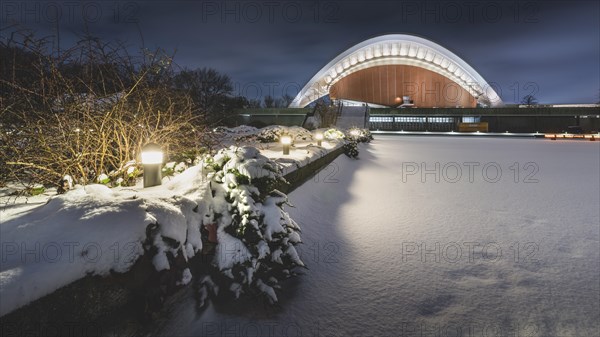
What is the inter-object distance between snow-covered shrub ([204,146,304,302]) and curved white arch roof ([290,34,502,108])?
153 ft

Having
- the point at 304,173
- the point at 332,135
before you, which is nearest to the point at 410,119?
the point at 332,135

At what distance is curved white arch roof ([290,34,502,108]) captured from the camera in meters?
42.4

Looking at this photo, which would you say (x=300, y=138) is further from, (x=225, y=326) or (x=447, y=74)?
(x=447, y=74)

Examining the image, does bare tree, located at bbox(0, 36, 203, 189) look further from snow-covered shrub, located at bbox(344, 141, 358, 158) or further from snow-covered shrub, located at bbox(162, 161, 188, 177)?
snow-covered shrub, located at bbox(344, 141, 358, 158)

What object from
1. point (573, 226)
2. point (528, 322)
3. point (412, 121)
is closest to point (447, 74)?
point (412, 121)

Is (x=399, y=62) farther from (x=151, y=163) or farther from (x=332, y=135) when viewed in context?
(x=151, y=163)

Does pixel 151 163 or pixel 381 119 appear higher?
pixel 381 119

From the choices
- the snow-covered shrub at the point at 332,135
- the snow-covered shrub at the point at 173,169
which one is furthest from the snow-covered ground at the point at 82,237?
the snow-covered shrub at the point at 332,135

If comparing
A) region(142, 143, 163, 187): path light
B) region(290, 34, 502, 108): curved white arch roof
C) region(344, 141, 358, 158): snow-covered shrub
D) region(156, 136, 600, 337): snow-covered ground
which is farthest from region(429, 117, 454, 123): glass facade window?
region(142, 143, 163, 187): path light

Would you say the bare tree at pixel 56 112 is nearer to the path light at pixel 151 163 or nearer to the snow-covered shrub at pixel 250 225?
the path light at pixel 151 163

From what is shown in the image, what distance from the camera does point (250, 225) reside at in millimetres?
2535

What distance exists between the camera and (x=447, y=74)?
43906 mm

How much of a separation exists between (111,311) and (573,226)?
236 inches

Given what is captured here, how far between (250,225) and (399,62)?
48919 mm
